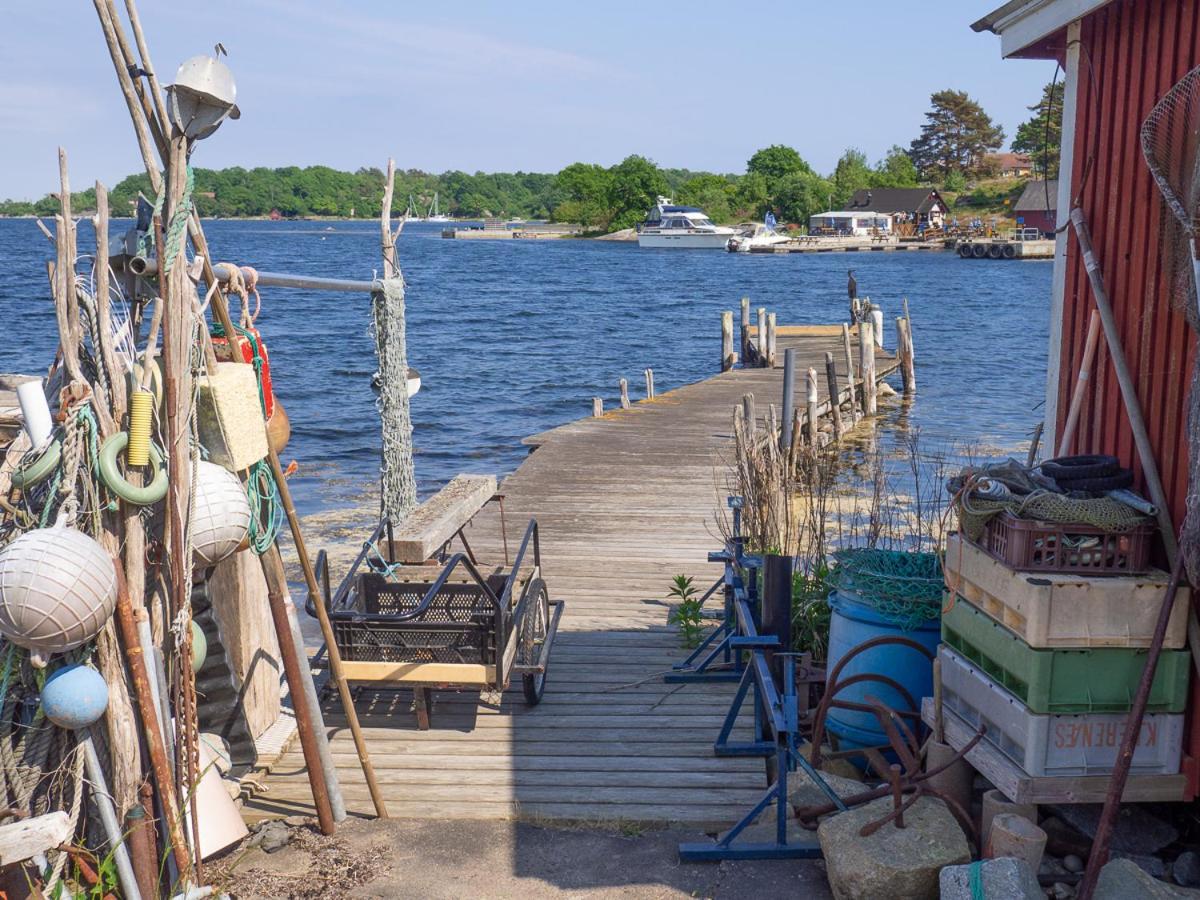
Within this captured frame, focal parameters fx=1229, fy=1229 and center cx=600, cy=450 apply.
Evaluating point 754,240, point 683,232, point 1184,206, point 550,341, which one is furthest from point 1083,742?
point 683,232

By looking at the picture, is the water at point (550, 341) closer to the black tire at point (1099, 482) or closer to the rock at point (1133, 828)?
the black tire at point (1099, 482)

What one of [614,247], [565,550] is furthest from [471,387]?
[614,247]

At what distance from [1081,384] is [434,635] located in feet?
10.1

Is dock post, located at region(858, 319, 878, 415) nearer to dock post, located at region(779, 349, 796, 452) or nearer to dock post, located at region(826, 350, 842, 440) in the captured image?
dock post, located at region(826, 350, 842, 440)

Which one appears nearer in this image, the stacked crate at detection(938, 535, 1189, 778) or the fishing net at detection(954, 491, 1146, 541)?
the stacked crate at detection(938, 535, 1189, 778)

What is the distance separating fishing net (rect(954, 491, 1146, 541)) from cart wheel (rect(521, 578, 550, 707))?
95.1 inches

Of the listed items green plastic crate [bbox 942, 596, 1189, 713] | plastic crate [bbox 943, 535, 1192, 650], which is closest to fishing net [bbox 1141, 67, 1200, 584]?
plastic crate [bbox 943, 535, 1192, 650]

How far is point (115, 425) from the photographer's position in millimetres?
3977

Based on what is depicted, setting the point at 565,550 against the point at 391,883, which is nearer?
the point at 391,883

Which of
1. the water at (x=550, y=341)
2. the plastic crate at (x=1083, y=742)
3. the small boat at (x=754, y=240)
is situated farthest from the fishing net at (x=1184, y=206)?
the small boat at (x=754, y=240)

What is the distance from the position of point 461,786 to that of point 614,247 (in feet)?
437

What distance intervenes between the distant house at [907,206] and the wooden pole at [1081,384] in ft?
388

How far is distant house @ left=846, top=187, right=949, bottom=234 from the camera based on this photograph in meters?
119

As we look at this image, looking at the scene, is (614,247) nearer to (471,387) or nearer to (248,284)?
(471,387)
